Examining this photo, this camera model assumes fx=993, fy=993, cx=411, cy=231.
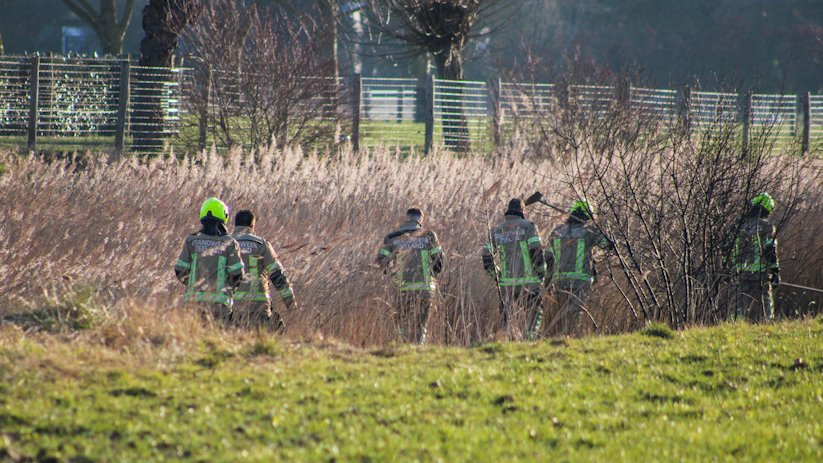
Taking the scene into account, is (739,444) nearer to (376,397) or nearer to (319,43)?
(376,397)

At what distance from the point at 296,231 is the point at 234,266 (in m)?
2.76

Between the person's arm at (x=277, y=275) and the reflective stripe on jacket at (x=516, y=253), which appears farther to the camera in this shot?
the reflective stripe on jacket at (x=516, y=253)

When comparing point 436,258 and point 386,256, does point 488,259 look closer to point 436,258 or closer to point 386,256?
point 436,258

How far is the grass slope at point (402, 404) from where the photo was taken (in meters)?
4.71

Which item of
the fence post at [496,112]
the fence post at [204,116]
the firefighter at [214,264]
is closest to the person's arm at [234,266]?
the firefighter at [214,264]

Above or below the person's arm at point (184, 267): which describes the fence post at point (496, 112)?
above

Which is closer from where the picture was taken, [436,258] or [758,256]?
[436,258]

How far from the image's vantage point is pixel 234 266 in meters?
7.91

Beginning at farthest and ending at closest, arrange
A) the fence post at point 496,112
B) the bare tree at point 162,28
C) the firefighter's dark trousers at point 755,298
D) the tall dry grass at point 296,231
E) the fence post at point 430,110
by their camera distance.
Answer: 1. the bare tree at point 162,28
2. the fence post at point 430,110
3. the fence post at point 496,112
4. the firefighter's dark trousers at point 755,298
5. the tall dry grass at point 296,231

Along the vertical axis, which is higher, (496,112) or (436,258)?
(496,112)

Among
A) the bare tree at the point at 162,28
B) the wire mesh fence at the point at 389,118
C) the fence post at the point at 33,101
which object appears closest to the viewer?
the fence post at the point at 33,101

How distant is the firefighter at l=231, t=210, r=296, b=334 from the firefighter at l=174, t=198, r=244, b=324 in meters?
0.15

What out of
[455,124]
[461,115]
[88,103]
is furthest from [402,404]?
[455,124]

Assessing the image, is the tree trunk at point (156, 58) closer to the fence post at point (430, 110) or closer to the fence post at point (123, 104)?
the fence post at point (123, 104)
